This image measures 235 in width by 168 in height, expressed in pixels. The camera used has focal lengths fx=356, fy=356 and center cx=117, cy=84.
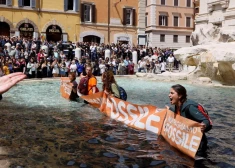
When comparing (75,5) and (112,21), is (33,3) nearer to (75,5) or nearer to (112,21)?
(75,5)

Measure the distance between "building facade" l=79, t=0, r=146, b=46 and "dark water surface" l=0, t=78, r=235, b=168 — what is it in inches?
1127

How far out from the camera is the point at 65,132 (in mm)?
6887

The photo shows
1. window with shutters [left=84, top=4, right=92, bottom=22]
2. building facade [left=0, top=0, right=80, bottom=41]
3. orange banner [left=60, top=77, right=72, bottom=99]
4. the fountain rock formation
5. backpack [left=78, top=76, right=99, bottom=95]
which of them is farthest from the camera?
window with shutters [left=84, top=4, right=92, bottom=22]

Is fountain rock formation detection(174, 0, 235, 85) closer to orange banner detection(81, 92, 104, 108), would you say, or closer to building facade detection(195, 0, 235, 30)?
building facade detection(195, 0, 235, 30)

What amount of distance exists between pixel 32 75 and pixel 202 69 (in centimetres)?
951

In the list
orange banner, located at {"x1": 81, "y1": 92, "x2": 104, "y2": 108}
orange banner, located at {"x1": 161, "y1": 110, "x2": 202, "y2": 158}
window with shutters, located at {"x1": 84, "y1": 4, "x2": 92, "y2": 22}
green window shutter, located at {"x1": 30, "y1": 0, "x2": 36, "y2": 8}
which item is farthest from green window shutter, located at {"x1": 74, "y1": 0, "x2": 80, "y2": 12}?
orange banner, located at {"x1": 161, "y1": 110, "x2": 202, "y2": 158}

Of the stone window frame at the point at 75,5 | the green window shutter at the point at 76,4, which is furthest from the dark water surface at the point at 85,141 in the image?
the green window shutter at the point at 76,4

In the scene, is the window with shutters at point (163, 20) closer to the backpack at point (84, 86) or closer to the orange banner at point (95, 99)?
the backpack at point (84, 86)

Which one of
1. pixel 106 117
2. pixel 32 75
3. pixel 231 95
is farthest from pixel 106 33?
pixel 106 117

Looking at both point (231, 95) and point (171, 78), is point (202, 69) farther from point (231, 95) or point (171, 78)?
point (231, 95)

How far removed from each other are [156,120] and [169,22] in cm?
5146

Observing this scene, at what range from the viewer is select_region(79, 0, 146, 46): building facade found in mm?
37688

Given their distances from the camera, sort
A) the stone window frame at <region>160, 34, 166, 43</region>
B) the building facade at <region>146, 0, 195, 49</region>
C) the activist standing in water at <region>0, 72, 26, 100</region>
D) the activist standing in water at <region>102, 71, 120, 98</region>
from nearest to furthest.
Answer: the activist standing in water at <region>0, 72, 26, 100</region>, the activist standing in water at <region>102, 71, 120, 98</region>, the building facade at <region>146, 0, 195, 49</region>, the stone window frame at <region>160, 34, 166, 43</region>

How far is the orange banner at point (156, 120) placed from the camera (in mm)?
5277
